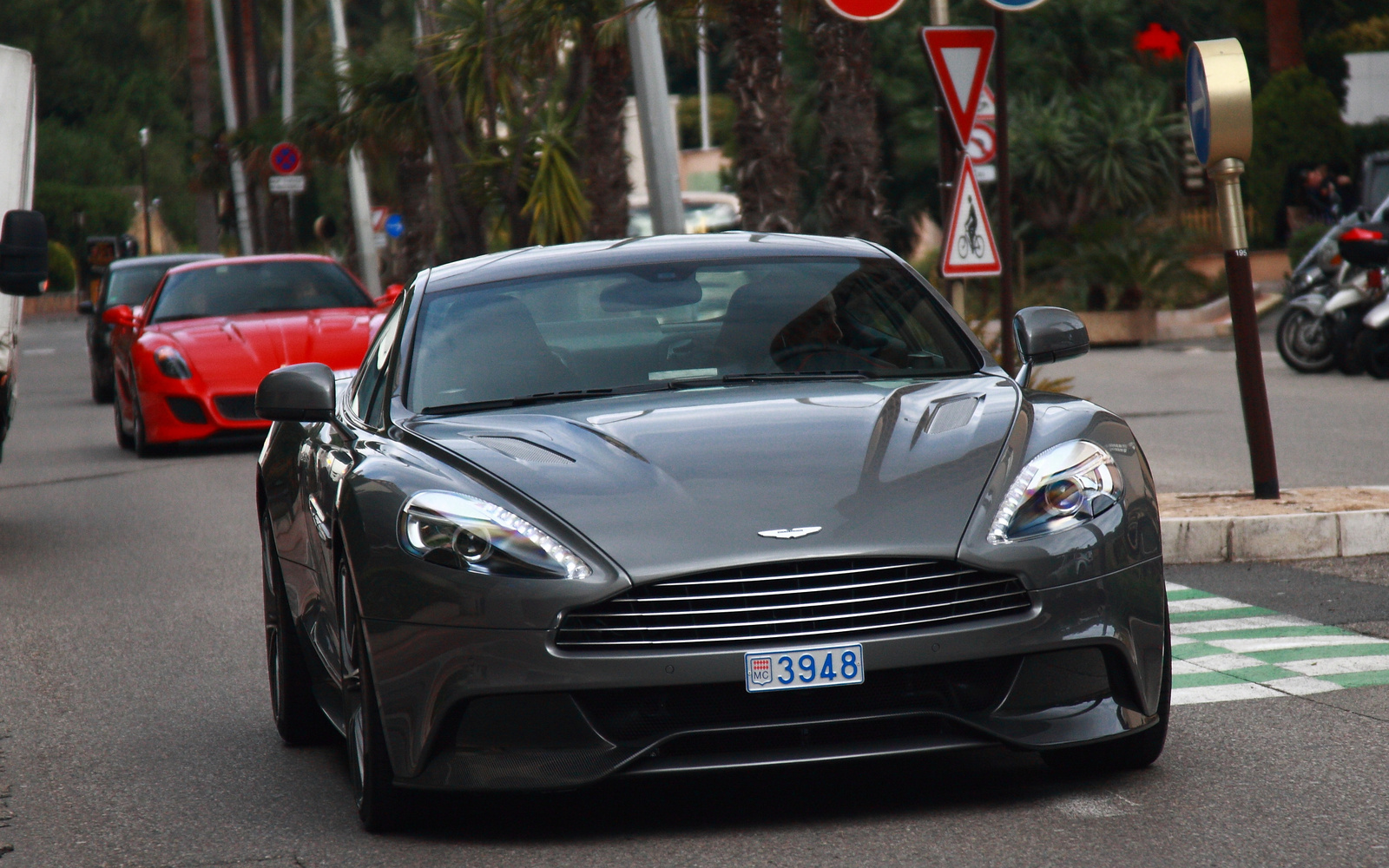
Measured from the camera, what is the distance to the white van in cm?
974

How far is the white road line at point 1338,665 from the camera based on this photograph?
6.20m

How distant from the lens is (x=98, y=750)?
5.82 m

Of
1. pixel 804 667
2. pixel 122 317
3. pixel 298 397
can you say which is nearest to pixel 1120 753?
pixel 804 667

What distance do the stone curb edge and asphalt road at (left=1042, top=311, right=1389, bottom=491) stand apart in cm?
197

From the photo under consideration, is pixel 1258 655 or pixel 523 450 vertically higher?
pixel 523 450

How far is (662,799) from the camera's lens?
15.9 ft

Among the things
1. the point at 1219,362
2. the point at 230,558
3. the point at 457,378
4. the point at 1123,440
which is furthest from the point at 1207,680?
the point at 1219,362

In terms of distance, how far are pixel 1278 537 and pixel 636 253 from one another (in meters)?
3.94

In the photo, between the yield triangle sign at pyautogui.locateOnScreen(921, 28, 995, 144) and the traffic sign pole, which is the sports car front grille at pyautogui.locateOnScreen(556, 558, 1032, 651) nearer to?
the traffic sign pole

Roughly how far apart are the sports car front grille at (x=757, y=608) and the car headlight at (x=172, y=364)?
11.4m

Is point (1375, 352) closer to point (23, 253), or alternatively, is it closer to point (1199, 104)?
point (1199, 104)

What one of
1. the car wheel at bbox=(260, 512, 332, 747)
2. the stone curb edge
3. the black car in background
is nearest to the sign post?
the stone curb edge

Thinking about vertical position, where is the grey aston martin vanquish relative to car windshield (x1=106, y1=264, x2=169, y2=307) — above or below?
above

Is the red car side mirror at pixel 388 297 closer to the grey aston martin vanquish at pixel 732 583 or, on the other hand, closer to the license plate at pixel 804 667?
the grey aston martin vanquish at pixel 732 583
